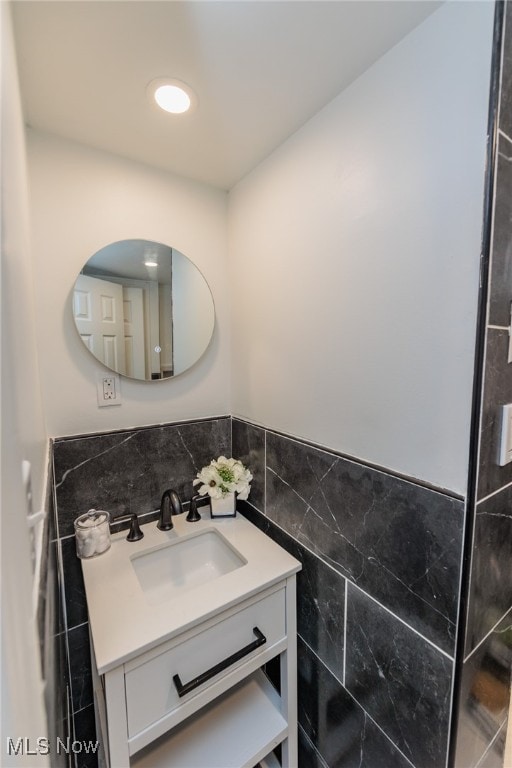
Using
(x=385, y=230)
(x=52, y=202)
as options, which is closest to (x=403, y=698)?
(x=385, y=230)

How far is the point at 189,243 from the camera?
1292mm

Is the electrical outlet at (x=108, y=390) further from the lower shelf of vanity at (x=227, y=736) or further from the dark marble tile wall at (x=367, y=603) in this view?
the lower shelf of vanity at (x=227, y=736)

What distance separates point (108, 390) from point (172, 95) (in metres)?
0.95

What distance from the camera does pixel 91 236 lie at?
1.10 metres

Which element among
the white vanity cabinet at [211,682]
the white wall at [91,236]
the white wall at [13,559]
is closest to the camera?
the white wall at [13,559]

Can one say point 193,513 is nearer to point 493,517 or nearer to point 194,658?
point 194,658

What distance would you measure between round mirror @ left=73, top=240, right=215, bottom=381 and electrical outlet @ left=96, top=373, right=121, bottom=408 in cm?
4

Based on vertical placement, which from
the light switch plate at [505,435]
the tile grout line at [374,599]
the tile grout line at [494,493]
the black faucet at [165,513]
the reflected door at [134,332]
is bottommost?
the tile grout line at [374,599]

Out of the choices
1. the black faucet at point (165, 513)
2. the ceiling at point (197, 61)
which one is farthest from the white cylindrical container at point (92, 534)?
the ceiling at point (197, 61)

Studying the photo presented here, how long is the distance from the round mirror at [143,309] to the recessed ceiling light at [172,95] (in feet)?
1.40

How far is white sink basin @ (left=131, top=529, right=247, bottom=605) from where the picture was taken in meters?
1.08

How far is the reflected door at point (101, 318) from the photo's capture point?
1085 mm

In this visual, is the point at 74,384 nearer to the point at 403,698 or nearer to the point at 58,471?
the point at 58,471

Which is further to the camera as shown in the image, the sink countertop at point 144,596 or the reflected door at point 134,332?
the reflected door at point 134,332
